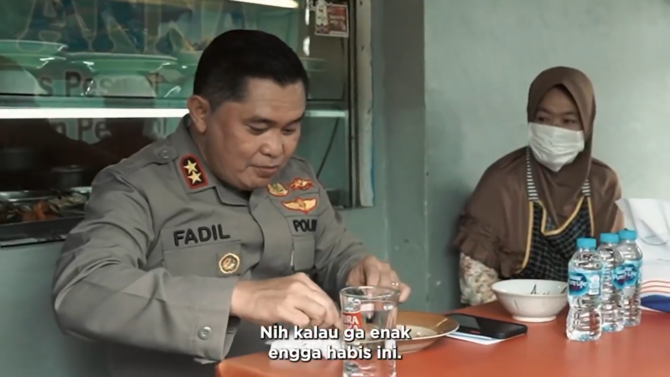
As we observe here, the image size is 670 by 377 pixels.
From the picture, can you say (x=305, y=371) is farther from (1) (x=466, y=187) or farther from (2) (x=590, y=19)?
(2) (x=590, y=19)

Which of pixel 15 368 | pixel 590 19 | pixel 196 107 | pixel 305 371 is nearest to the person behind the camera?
pixel 305 371

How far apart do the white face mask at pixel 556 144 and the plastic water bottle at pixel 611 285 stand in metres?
0.78

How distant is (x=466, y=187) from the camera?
2729mm

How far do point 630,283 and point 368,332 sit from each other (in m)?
0.62

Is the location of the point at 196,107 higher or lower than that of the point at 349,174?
higher

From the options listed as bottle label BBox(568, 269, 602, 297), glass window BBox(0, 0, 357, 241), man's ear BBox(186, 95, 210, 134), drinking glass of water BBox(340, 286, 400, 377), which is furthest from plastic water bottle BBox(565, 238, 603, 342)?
glass window BBox(0, 0, 357, 241)

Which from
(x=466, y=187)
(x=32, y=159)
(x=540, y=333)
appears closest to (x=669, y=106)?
(x=466, y=187)

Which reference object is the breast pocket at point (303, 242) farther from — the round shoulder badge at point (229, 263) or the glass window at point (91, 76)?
the glass window at point (91, 76)

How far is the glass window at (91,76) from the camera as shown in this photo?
1.96 m

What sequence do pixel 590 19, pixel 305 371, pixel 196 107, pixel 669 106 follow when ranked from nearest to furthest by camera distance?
pixel 305 371 → pixel 196 107 → pixel 590 19 → pixel 669 106

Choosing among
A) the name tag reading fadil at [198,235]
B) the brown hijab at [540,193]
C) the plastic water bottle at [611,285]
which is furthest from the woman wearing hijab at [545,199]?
the name tag reading fadil at [198,235]

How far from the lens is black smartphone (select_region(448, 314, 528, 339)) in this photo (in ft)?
4.77

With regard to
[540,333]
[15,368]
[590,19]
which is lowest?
[15,368]

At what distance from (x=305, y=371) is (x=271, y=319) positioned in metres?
0.09
